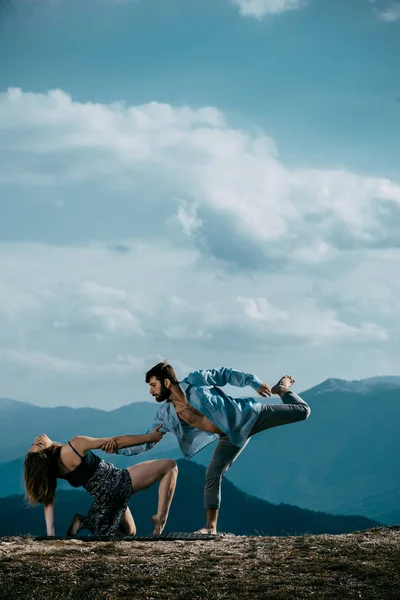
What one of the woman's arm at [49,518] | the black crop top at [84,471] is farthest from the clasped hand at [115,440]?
the woman's arm at [49,518]

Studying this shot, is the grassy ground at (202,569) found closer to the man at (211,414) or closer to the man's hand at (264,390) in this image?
the man at (211,414)

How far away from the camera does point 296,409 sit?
12.9 m

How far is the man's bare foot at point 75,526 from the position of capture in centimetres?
1217

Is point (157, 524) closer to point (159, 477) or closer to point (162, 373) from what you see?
point (159, 477)

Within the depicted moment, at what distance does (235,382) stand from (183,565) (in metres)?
3.21

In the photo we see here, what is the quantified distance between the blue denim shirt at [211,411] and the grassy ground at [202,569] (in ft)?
4.86

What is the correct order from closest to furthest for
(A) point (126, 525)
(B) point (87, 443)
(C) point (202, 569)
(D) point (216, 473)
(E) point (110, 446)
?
(C) point (202, 569) → (B) point (87, 443) → (E) point (110, 446) → (A) point (126, 525) → (D) point (216, 473)

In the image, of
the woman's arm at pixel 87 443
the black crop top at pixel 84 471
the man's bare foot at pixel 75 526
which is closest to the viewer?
the woman's arm at pixel 87 443

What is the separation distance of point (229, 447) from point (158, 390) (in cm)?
150

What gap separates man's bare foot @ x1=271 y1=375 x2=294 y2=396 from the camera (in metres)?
13.3

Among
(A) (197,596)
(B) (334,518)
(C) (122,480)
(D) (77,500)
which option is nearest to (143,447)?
(C) (122,480)

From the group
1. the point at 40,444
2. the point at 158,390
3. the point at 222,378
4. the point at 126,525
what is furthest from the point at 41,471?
the point at 222,378

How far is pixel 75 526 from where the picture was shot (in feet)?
40.1

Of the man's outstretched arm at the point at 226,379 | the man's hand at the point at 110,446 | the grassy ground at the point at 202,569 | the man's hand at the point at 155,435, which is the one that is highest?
the man's outstretched arm at the point at 226,379
